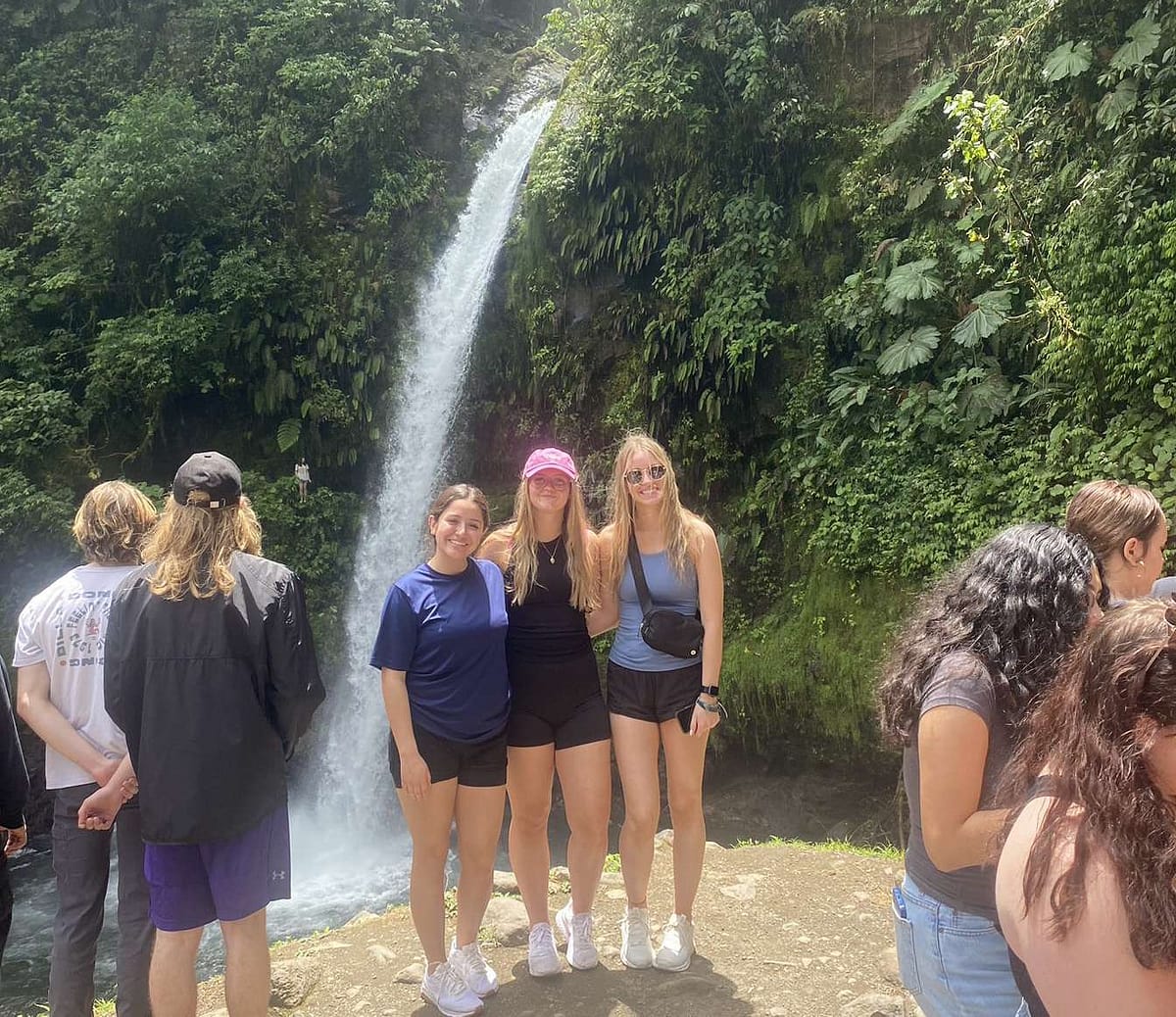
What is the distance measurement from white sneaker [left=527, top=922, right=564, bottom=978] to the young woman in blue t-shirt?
0.75ft

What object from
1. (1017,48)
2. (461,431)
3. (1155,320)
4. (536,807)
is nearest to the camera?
(536,807)

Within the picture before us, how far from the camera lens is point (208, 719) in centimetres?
261

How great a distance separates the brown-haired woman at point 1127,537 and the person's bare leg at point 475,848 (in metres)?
2.29

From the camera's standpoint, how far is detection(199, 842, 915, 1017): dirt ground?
3.34 meters

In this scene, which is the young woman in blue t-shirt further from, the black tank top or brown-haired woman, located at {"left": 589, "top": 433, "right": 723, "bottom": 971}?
brown-haired woman, located at {"left": 589, "top": 433, "right": 723, "bottom": 971}

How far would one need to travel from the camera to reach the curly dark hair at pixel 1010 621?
1.81 meters

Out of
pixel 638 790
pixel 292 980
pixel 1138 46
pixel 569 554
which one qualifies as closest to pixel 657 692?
pixel 638 790

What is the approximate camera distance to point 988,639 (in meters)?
1.84

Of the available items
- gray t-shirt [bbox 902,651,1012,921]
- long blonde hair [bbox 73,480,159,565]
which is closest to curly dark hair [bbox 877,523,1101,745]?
gray t-shirt [bbox 902,651,1012,921]

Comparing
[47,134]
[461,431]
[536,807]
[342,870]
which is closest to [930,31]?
[461,431]

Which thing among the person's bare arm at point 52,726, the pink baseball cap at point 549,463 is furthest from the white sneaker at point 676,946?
the person's bare arm at point 52,726

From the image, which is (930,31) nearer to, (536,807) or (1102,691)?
(536,807)

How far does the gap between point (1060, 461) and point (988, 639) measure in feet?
18.7

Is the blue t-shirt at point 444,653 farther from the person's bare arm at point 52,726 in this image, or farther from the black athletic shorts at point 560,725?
the person's bare arm at point 52,726
